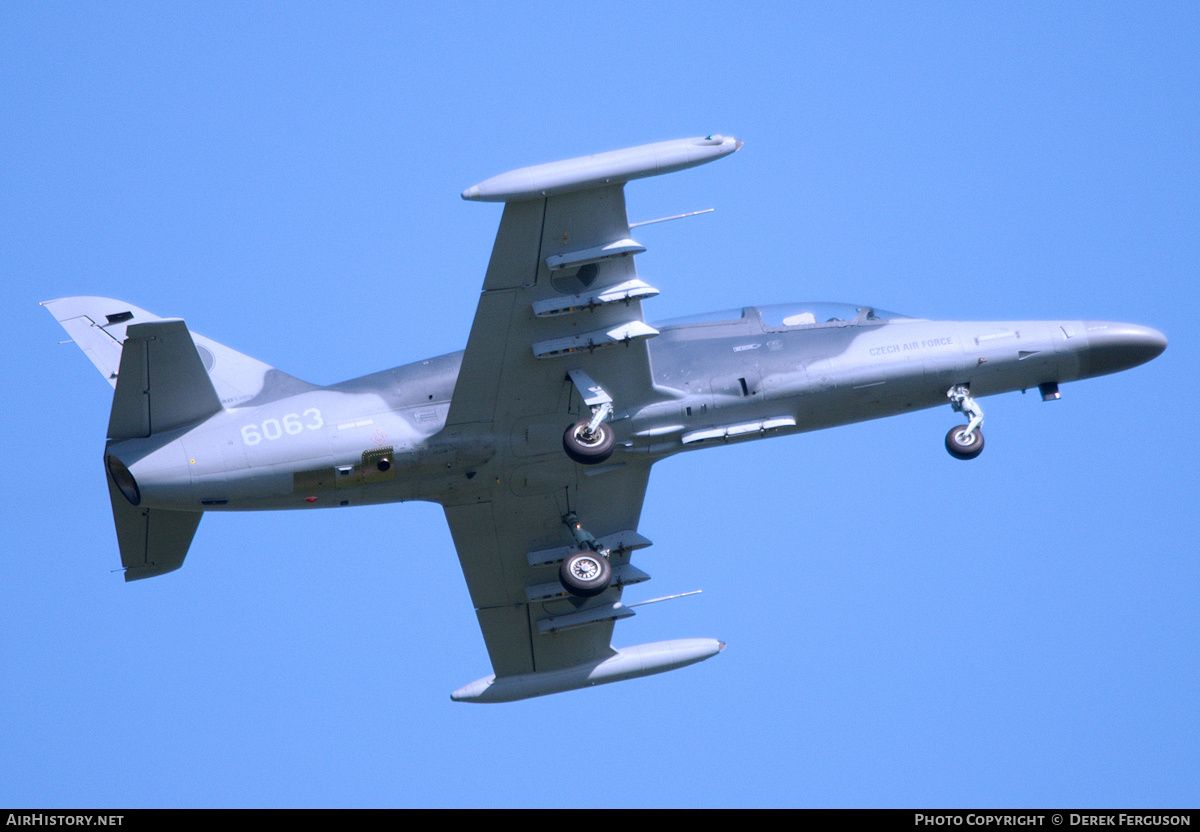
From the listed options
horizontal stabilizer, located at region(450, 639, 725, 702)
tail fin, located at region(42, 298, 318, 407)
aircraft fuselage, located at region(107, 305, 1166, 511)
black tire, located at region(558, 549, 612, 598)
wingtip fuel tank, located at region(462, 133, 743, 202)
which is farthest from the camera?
horizontal stabilizer, located at region(450, 639, 725, 702)

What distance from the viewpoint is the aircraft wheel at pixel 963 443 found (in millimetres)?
20734

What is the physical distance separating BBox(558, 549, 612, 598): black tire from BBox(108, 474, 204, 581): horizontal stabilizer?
510 cm

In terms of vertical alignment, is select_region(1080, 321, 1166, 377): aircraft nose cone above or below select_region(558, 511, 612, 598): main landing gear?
above

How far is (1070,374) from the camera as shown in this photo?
21422mm

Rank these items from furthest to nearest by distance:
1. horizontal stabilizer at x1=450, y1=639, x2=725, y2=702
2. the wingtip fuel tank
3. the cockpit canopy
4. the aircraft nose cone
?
horizontal stabilizer at x1=450, y1=639, x2=725, y2=702 → the aircraft nose cone → the cockpit canopy → the wingtip fuel tank

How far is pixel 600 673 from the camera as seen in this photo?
75.0 ft

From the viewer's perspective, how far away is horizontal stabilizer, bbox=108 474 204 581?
19.7m

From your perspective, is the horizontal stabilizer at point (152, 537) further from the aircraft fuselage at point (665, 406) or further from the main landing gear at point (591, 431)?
the main landing gear at point (591, 431)

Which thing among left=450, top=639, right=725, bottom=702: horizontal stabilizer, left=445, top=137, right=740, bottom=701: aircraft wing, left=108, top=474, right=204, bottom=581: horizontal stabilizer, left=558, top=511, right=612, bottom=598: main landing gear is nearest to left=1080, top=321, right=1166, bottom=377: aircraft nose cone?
left=445, top=137, right=740, bottom=701: aircraft wing

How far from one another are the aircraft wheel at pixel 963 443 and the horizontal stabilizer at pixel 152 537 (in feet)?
34.5

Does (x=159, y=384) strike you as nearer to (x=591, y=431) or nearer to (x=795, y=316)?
(x=591, y=431)

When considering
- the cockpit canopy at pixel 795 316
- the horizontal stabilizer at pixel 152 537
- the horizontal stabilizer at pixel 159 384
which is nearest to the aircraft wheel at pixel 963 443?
the cockpit canopy at pixel 795 316

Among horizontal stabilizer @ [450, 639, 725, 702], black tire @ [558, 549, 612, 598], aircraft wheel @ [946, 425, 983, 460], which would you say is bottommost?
horizontal stabilizer @ [450, 639, 725, 702]

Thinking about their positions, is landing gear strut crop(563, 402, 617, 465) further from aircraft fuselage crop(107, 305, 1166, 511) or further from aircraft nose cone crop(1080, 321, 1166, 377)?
aircraft nose cone crop(1080, 321, 1166, 377)
